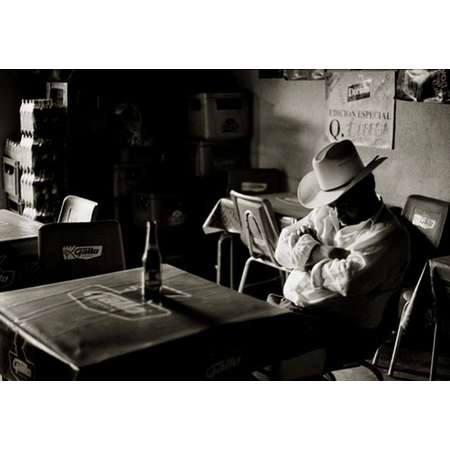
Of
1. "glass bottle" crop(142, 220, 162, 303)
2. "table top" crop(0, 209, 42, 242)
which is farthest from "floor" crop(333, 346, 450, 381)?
"table top" crop(0, 209, 42, 242)

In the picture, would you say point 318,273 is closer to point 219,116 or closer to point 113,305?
point 113,305

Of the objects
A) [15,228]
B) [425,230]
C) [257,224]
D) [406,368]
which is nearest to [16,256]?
[15,228]

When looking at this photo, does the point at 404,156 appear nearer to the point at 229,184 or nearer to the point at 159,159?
the point at 229,184

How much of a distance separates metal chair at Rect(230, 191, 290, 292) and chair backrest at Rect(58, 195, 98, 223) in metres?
0.91

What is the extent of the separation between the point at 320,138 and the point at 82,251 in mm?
2726

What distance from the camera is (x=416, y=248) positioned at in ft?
13.9

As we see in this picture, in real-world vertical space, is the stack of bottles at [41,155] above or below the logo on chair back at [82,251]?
above

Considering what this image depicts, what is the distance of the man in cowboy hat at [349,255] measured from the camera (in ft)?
8.91

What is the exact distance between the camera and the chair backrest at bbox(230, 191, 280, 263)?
4.30m

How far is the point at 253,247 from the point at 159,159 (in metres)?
1.84

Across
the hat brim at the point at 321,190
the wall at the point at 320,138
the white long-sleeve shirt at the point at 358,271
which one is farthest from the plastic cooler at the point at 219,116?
the white long-sleeve shirt at the point at 358,271

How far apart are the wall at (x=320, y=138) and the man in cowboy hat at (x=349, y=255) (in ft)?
6.09

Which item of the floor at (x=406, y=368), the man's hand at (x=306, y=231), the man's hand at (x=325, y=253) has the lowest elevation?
the floor at (x=406, y=368)

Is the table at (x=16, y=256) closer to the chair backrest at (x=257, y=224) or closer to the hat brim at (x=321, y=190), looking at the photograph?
the chair backrest at (x=257, y=224)
